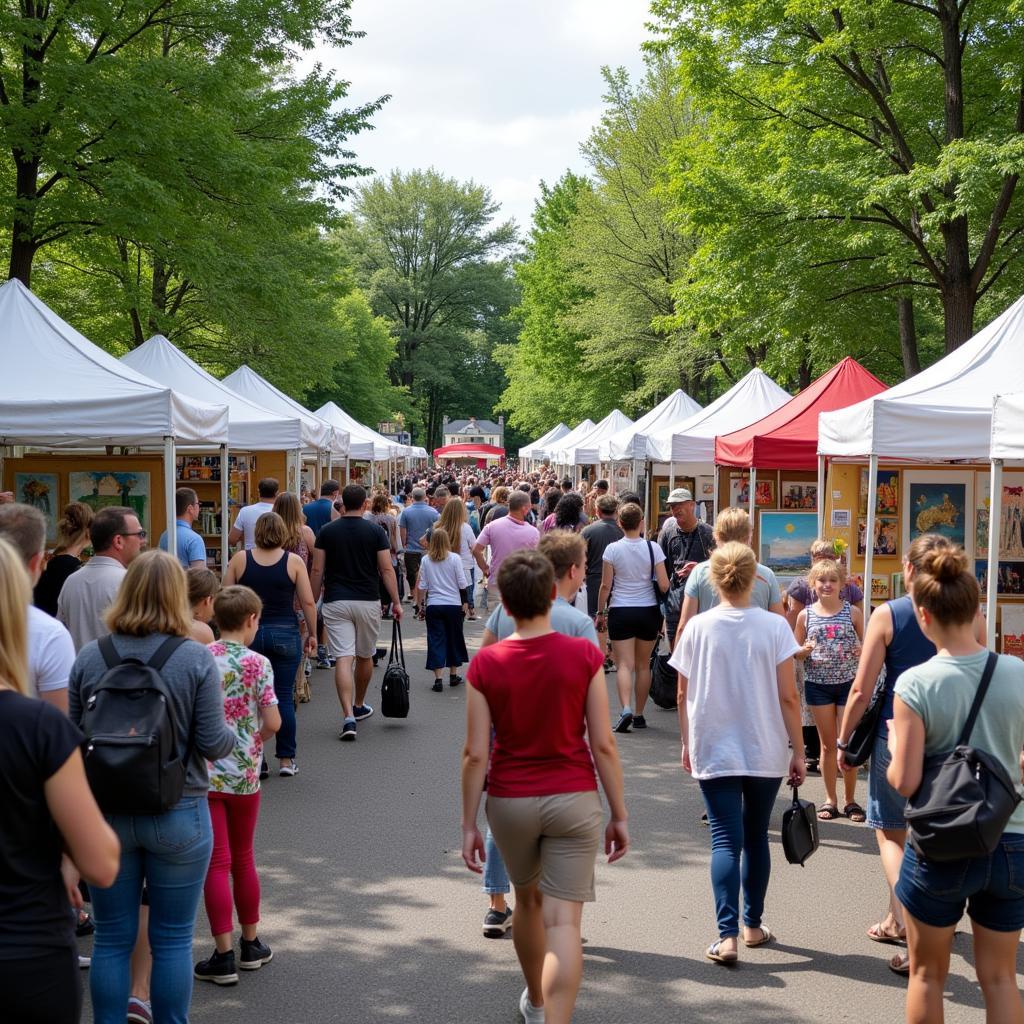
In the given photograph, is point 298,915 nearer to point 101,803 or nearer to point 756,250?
point 101,803

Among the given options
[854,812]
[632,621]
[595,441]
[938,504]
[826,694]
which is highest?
[595,441]

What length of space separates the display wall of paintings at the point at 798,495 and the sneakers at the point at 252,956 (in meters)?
10.1

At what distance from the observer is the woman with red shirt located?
12.5ft

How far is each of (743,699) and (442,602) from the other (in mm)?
6975

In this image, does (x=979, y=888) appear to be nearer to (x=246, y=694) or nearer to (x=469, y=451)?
(x=246, y=694)

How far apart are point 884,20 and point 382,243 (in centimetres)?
6553

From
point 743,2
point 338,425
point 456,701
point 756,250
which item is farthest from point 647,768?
point 338,425

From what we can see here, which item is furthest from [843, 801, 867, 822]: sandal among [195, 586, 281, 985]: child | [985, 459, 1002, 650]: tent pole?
[195, 586, 281, 985]: child

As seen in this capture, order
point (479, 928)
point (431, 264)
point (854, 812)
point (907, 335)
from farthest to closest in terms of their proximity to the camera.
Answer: point (431, 264) < point (907, 335) < point (854, 812) < point (479, 928)

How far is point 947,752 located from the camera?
3.62 metres

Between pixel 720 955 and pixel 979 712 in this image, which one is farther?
pixel 720 955

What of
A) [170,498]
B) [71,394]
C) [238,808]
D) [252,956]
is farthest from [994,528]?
[71,394]

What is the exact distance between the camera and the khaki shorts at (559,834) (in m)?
3.81

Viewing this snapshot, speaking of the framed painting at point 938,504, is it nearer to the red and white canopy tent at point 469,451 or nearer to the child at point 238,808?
the child at point 238,808
